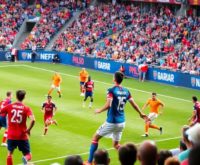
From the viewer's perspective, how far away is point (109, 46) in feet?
153

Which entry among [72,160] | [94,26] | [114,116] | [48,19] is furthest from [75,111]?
[48,19]

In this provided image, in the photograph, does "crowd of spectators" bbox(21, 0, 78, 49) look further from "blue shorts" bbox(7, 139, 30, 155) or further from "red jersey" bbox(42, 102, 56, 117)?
"blue shorts" bbox(7, 139, 30, 155)

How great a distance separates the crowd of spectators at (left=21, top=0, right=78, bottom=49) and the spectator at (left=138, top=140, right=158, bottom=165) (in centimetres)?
4559

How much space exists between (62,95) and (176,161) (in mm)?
25376

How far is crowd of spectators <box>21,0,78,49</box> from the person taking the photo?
52.6 meters

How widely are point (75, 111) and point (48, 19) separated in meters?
30.4

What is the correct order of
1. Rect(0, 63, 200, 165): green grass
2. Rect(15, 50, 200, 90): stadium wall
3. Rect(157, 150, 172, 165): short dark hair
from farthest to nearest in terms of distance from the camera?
Rect(15, 50, 200, 90): stadium wall < Rect(0, 63, 200, 165): green grass < Rect(157, 150, 172, 165): short dark hair

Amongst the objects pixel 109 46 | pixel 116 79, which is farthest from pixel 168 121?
pixel 109 46

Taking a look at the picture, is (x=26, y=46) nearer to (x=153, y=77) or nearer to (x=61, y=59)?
(x=61, y=59)

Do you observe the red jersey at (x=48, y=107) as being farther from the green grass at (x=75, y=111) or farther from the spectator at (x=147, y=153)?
the spectator at (x=147, y=153)

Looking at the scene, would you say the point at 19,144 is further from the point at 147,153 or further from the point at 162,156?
the point at 147,153

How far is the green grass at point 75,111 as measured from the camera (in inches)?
770

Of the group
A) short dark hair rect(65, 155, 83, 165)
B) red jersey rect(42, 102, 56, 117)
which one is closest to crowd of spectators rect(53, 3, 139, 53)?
red jersey rect(42, 102, 56, 117)

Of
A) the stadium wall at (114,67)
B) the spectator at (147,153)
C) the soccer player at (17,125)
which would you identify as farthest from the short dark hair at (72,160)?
the stadium wall at (114,67)
